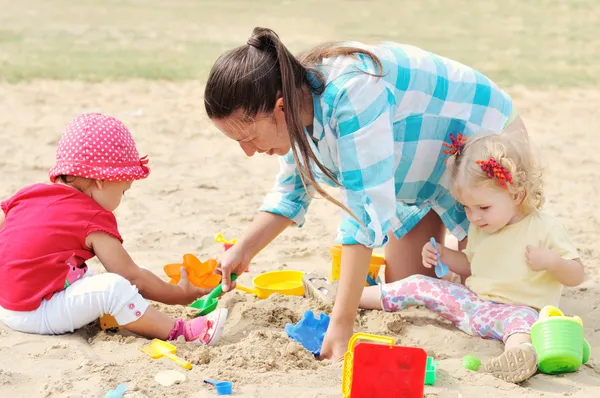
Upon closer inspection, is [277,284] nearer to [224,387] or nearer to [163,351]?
[163,351]

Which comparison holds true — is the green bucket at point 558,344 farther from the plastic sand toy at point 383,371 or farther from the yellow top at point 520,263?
the plastic sand toy at point 383,371

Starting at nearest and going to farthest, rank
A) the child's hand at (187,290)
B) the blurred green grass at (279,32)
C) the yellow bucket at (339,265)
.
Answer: the child's hand at (187,290), the yellow bucket at (339,265), the blurred green grass at (279,32)

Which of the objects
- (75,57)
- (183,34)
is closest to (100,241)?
(75,57)

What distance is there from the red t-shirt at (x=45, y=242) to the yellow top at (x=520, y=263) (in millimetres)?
1465

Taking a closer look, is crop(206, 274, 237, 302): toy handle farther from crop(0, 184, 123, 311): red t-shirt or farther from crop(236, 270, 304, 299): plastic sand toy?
crop(0, 184, 123, 311): red t-shirt

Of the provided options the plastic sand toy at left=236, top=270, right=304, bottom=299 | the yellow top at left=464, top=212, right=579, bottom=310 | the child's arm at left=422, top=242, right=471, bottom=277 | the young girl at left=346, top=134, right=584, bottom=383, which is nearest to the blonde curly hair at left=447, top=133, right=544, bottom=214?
the young girl at left=346, top=134, right=584, bottom=383

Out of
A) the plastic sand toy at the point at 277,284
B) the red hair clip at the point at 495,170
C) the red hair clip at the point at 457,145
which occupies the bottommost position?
the plastic sand toy at the point at 277,284

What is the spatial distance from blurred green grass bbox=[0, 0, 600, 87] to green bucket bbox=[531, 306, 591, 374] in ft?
19.4

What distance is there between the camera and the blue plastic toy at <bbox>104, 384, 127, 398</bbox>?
2.39 meters

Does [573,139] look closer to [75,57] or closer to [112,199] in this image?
[112,199]

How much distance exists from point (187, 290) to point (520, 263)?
1351 mm

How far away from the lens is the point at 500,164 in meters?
3.08

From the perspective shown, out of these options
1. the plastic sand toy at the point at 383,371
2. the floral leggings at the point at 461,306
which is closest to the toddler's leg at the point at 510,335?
the floral leggings at the point at 461,306

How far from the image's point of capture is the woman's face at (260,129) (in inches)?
106
